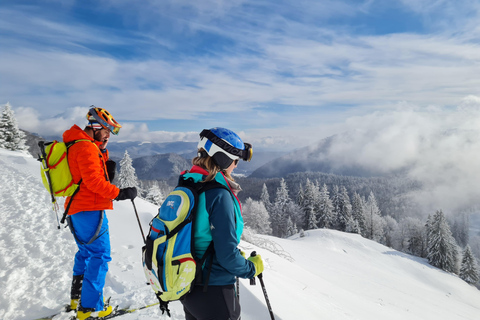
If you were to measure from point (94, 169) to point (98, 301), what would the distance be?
2.10 metres

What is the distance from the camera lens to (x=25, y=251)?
649 cm

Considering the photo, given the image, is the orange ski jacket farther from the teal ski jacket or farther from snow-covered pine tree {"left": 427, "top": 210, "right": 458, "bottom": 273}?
snow-covered pine tree {"left": 427, "top": 210, "right": 458, "bottom": 273}

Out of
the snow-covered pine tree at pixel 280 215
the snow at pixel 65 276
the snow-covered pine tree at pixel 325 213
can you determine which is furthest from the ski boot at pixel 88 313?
the snow-covered pine tree at pixel 280 215

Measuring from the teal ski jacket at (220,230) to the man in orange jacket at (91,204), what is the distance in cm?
196

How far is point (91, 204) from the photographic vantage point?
3775 millimetres

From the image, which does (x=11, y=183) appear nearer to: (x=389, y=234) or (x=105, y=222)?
(x=105, y=222)

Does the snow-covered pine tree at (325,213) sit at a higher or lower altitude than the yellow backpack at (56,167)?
lower

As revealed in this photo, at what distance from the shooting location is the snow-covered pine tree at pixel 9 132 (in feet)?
110

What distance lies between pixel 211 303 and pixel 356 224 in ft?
202

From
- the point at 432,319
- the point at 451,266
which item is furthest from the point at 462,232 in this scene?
the point at 432,319

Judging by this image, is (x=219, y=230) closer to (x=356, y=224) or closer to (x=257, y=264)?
(x=257, y=264)

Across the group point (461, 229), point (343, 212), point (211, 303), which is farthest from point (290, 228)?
point (461, 229)

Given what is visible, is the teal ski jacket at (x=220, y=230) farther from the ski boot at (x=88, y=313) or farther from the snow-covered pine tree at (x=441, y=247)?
the snow-covered pine tree at (x=441, y=247)

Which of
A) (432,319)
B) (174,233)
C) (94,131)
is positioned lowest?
(432,319)
